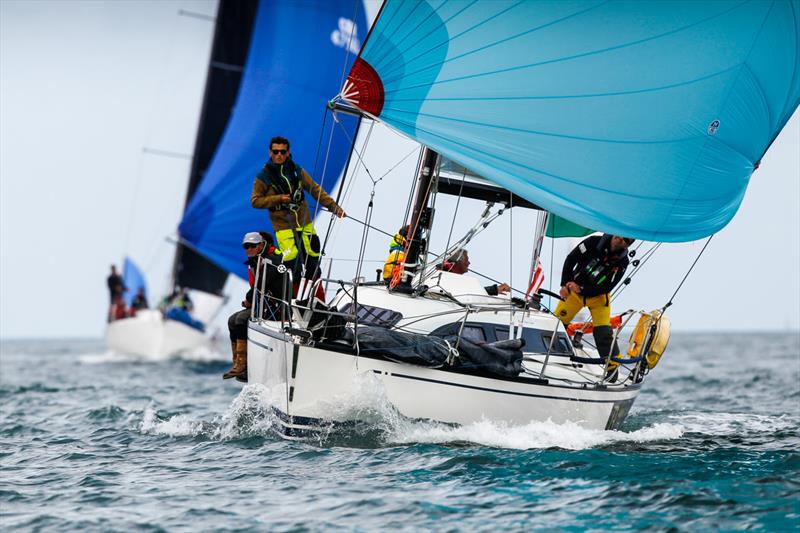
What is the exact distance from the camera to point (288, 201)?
10289mm

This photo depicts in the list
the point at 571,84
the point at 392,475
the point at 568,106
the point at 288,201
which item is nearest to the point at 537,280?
the point at 568,106

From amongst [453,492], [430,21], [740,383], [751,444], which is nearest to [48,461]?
[453,492]

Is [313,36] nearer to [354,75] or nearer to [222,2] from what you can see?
[222,2]

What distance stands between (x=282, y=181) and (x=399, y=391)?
265 centimetres

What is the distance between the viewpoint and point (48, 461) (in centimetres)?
930

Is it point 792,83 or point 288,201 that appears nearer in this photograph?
point 288,201

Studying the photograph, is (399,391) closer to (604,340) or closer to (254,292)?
(254,292)

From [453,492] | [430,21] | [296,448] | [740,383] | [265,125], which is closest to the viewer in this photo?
[453,492]

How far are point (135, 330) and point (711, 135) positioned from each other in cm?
2384

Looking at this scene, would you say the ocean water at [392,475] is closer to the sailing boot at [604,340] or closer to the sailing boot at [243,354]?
the sailing boot at [243,354]

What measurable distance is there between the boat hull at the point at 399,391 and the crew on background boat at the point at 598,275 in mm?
1873

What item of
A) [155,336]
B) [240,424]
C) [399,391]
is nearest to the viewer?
[399,391]

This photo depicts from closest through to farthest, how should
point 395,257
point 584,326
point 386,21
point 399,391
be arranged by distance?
point 399,391, point 386,21, point 395,257, point 584,326

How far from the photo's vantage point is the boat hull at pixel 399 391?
8758 mm
